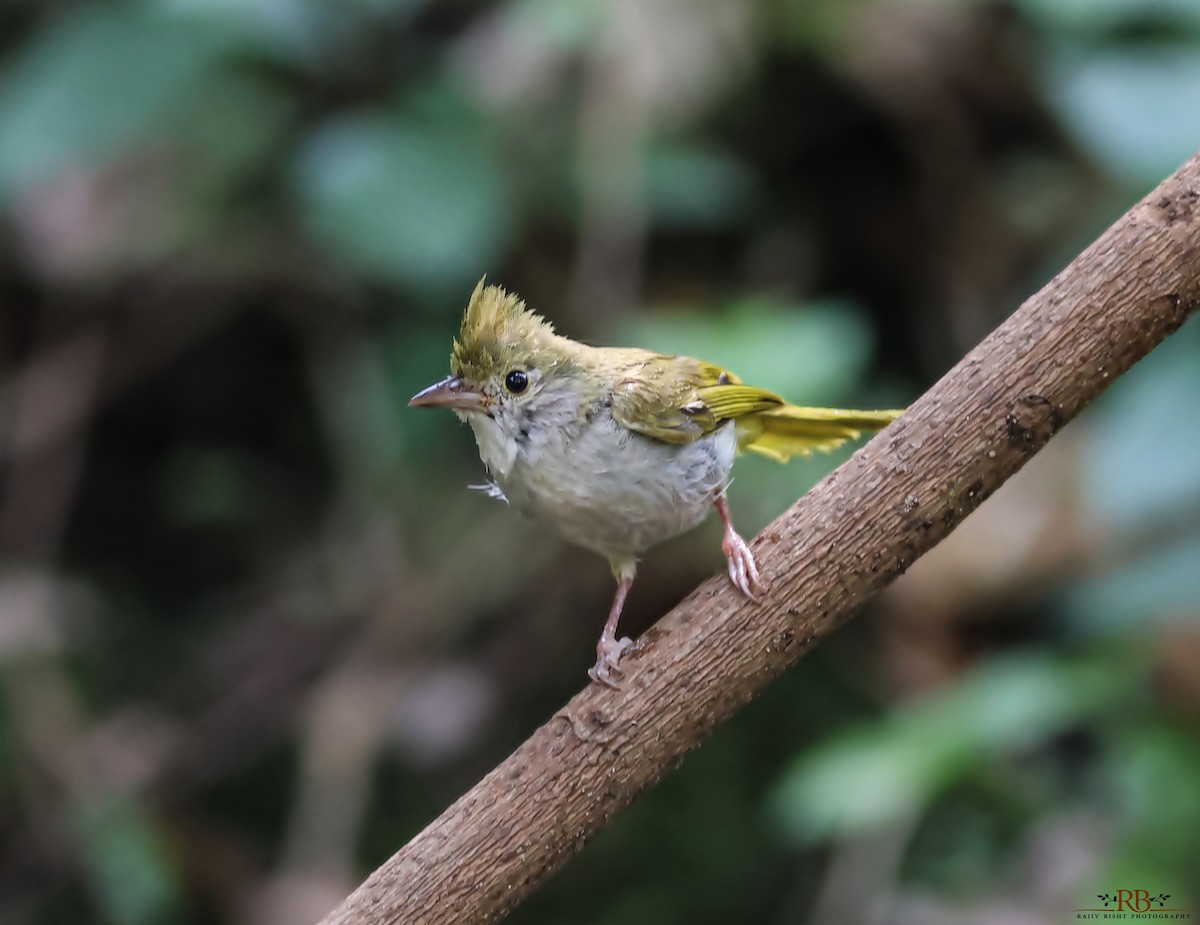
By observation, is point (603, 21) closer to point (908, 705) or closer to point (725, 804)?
point (908, 705)

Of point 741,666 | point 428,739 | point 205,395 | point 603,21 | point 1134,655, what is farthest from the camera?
point 205,395

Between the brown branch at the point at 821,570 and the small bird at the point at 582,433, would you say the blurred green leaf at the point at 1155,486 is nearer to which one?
the small bird at the point at 582,433

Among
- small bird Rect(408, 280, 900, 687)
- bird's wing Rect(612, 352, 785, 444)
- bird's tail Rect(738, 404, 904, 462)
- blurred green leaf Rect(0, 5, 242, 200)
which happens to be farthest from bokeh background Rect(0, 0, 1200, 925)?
small bird Rect(408, 280, 900, 687)

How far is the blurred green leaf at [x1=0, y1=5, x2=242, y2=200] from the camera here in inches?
163

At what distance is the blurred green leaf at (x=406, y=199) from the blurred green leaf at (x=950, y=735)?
1805 millimetres

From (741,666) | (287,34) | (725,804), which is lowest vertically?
(741,666)

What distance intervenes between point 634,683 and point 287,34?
2.99 metres

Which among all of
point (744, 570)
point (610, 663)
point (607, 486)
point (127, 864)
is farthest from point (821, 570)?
point (127, 864)

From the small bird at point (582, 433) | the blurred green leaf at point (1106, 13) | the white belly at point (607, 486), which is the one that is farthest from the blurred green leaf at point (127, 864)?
the blurred green leaf at point (1106, 13)

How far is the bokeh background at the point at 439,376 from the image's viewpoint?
4.14 metres

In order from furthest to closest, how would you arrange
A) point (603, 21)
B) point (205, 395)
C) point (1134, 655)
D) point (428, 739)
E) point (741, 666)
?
point (205, 395) < point (428, 739) < point (603, 21) < point (1134, 655) < point (741, 666)

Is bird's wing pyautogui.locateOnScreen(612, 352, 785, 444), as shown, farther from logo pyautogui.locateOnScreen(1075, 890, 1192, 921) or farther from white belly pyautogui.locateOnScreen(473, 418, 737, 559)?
logo pyautogui.locateOnScreen(1075, 890, 1192, 921)

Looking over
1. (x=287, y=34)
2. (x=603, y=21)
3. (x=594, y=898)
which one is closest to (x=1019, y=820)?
(x=594, y=898)

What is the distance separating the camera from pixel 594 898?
16.5ft
